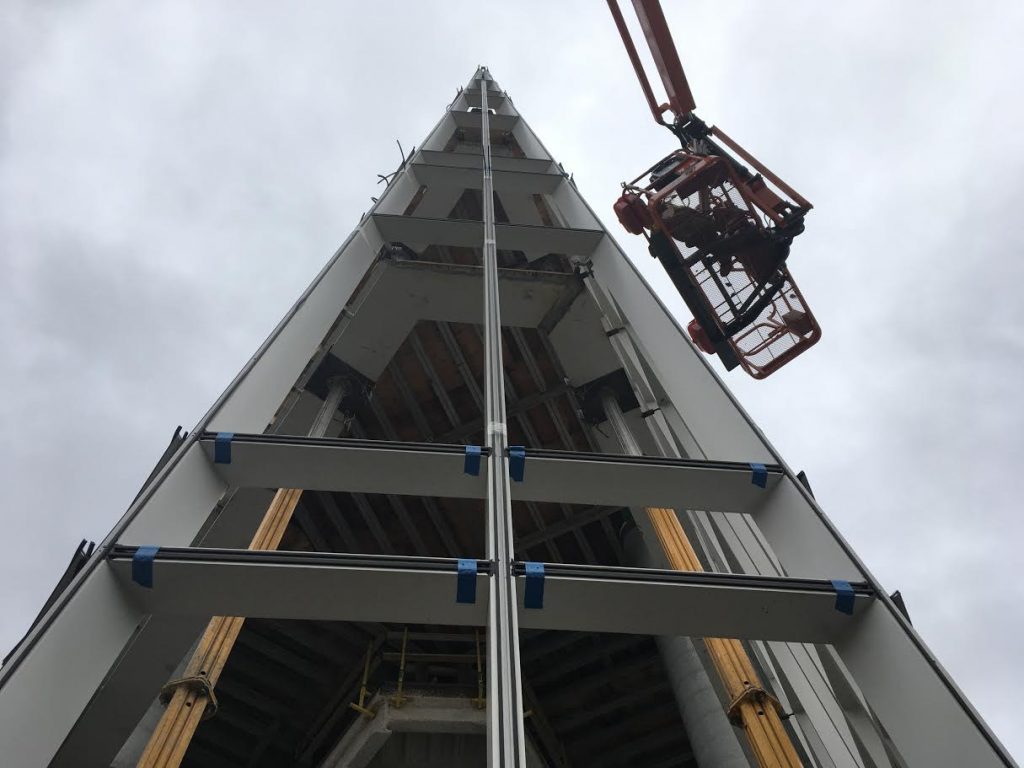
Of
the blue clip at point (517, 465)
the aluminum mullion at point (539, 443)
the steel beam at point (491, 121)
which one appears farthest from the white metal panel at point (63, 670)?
the steel beam at point (491, 121)

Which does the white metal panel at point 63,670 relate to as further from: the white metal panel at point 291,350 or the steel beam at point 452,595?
the white metal panel at point 291,350

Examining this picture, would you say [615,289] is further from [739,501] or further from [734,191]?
[734,191]

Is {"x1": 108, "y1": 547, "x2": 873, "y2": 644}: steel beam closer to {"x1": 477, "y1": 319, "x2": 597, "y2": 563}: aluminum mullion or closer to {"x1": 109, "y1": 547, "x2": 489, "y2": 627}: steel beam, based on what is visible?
{"x1": 109, "y1": 547, "x2": 489, "y2": 627}: steel beam

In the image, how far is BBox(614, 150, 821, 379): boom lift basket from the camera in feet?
32.3

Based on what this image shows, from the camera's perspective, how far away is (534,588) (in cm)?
321

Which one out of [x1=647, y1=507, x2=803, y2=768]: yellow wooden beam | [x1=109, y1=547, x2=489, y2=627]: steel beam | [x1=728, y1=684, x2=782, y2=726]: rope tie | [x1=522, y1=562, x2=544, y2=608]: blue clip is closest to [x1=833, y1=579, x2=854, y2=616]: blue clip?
[x1=522, y1=562, x2=544, y2=608]: blue clip

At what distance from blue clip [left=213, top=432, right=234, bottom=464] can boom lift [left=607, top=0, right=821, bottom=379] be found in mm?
7160

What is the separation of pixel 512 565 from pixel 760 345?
821 centimetres

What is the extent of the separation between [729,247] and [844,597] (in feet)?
24.2

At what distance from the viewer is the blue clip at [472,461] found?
13.1ft

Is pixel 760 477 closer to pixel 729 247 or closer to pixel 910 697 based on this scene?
pixel 910 697

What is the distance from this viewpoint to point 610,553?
38.5 feet

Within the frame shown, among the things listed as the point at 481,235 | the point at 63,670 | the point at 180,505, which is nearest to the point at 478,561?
the point at 180,505

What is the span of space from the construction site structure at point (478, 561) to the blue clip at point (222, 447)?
0.02 m
